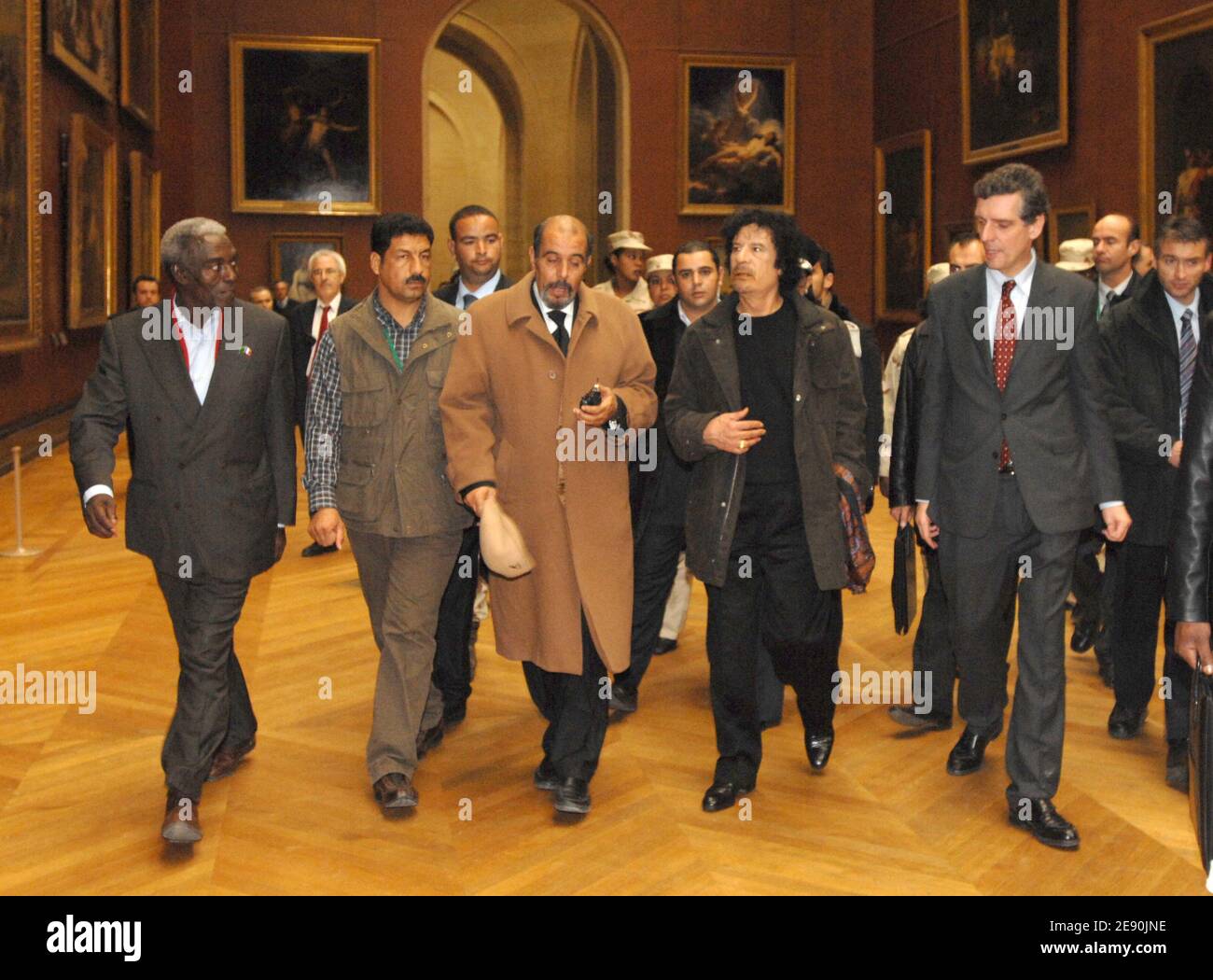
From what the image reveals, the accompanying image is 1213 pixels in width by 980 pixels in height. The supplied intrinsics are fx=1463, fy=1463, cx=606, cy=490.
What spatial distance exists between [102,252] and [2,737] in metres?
10.3

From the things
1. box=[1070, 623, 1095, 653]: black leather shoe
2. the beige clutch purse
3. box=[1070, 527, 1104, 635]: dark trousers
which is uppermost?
the beige clutch purse

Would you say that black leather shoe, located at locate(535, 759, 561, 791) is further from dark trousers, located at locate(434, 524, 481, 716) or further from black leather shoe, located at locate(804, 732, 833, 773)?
black leather shoe, located at locate(804, 732, 833, 773)

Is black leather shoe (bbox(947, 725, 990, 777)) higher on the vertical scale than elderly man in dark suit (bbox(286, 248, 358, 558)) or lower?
lower

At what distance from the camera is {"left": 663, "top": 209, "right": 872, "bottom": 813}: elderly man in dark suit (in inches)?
188

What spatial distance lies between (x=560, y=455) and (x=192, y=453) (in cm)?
115

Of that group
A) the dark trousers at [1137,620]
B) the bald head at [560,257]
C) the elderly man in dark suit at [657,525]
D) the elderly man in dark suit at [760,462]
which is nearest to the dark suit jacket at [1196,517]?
the elderly man in dark suit at [760,462]

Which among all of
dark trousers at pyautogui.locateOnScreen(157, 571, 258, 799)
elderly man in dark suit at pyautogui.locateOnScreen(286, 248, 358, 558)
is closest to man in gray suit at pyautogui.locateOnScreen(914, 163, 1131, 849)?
dark trousers at pyautogui.locateOnScreen(157, 571, 258, 799)

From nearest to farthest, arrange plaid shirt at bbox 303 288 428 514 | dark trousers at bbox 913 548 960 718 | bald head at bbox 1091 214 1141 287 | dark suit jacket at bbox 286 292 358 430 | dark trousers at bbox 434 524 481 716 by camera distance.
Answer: plaid shirt at bbox 303 288 428 514
dark trousers at bbox 434 524 481 716
dark trousers at bbox 913 548 960 718
bald head at bbox 1091 214 1141 287
dark suit jacket at bbox 286 292 358 430

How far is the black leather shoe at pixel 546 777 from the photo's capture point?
5.01 meters

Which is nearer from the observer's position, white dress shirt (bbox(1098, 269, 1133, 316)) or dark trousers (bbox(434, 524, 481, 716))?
dark trousers (bbox(434, 524, 481, 716))

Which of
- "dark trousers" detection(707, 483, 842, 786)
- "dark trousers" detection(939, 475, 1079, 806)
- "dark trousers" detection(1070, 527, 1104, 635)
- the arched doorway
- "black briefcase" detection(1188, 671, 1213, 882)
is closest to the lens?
"black briefcase" detection(1188, 671, 1213, 882)

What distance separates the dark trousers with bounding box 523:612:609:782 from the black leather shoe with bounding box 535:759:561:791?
0.29 ft
